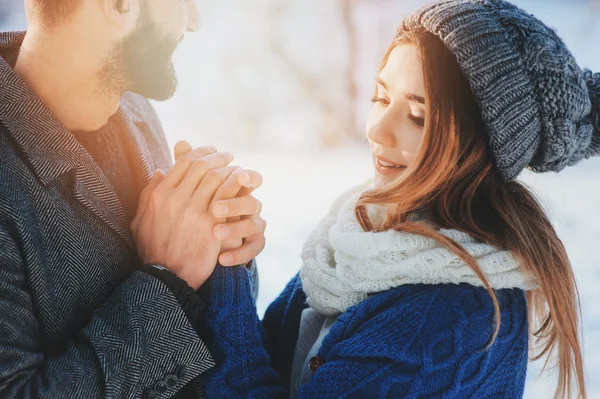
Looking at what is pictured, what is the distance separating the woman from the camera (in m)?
0.98

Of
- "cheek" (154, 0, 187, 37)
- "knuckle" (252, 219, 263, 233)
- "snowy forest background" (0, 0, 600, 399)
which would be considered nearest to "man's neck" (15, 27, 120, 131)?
"cheek" (154, 0, 187, 37)

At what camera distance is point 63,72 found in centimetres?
98

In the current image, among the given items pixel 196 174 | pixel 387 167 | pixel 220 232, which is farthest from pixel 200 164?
pixel 387 167

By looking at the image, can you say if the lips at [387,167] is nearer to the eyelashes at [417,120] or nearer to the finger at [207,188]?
the eyelashes at [417,120]

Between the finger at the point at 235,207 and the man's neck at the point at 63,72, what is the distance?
0.93ft

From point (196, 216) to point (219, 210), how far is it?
44 millimetres

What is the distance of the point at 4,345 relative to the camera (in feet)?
2.54

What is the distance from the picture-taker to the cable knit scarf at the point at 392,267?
101 centimetres

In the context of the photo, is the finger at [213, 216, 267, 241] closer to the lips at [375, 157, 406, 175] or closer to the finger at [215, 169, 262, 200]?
the finger at [215, 169, 262, 200]

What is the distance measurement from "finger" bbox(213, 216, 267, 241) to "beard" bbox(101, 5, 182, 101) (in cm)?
27

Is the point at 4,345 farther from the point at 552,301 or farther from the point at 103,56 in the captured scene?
the point at 552,301

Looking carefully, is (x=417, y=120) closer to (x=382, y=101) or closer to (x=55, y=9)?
(x=382, y=101)

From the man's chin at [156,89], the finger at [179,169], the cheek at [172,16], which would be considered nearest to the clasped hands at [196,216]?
the finger at [179,169]

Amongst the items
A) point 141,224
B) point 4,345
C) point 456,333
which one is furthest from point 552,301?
point 4,345
